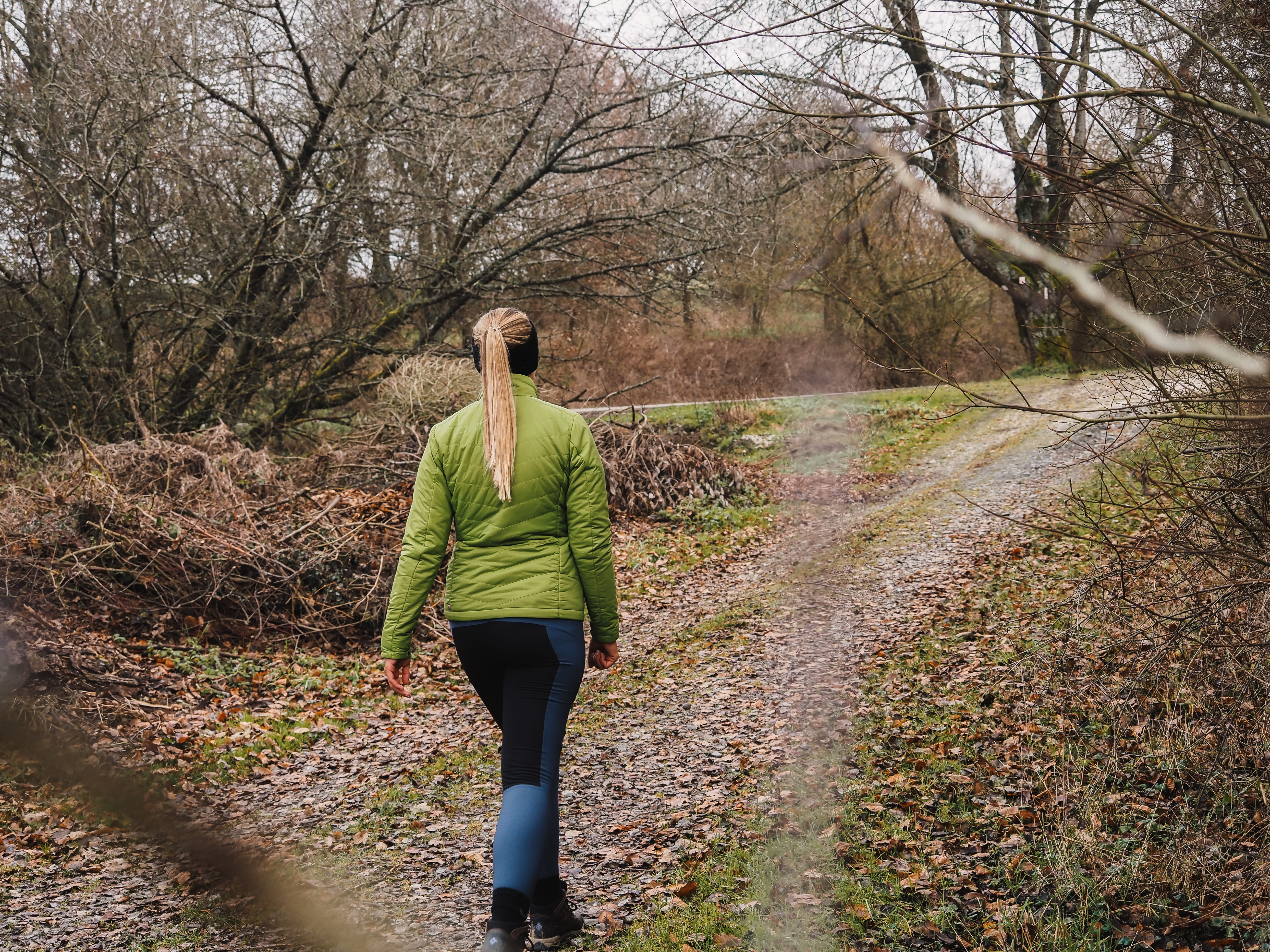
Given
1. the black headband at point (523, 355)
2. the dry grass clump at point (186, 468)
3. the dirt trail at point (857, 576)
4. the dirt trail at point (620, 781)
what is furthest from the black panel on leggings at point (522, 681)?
the dry grass clump at point (186, 468)

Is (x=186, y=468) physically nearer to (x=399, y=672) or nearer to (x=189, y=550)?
(x=189, y=550)

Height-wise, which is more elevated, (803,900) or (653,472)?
(653,472)

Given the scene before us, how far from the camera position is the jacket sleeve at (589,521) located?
329 centimetres

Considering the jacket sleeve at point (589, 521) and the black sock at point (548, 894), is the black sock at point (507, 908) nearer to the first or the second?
the black sock at point (548, 894)

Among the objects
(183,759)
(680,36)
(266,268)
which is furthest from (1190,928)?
(266,268)

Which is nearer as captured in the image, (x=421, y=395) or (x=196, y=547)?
(x=196, y=547)

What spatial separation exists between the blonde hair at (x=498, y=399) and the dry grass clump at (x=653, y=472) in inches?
338

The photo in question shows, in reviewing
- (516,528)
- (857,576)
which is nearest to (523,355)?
(516,528)

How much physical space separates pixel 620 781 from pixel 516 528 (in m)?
2.70

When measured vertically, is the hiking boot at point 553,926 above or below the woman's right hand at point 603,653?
below

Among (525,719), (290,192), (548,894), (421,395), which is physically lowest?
(548,894)

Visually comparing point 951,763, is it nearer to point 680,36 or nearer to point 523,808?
point 523,808

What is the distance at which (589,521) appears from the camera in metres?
3.30

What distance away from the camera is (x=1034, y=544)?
8922mm
